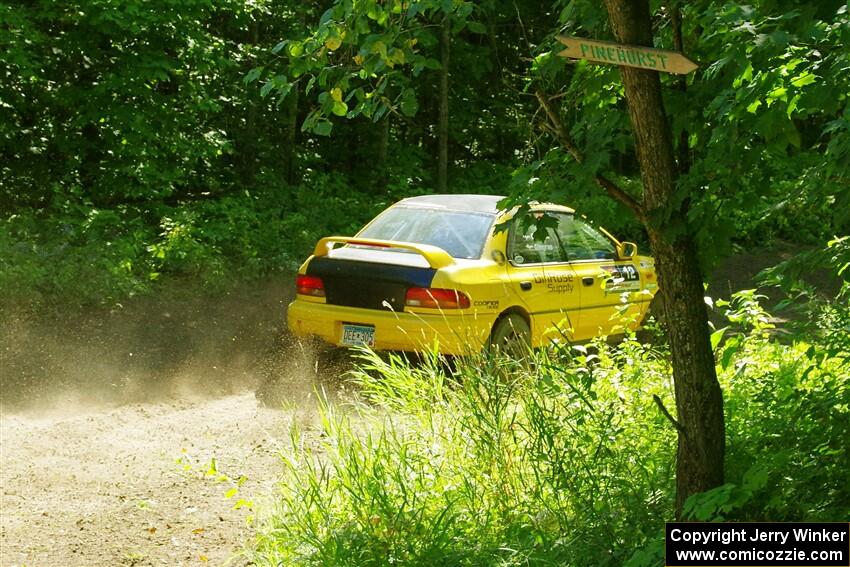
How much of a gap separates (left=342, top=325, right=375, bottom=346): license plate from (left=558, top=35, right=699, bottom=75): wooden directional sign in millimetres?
5018

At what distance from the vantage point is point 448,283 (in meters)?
9.42

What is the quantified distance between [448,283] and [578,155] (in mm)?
4305

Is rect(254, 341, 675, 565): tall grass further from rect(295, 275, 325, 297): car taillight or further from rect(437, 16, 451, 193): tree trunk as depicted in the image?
rect(437, 16, 451, 193): tree trunk

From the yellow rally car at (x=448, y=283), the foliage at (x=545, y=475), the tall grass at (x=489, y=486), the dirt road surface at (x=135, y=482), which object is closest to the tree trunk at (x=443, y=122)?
the yellow rally car at (x=448, y=283)

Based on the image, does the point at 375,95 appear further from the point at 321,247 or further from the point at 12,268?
the point at 12,268

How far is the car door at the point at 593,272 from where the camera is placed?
10648 mm

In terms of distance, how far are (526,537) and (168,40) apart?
11.8 meters

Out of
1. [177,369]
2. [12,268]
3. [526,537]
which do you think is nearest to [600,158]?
[526,537]

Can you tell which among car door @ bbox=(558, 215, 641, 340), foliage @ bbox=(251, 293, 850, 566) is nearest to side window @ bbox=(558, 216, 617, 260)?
car door @ bbox=(558, 215, 641, 340)

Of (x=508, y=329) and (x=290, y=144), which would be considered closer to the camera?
(x=508, y=329)

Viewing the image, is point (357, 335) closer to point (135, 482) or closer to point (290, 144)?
point (135, 482)

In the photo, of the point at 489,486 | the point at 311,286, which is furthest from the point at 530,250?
the point at 489,486

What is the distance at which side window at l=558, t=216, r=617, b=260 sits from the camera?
10.8 meters

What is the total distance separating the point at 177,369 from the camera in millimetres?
10859
